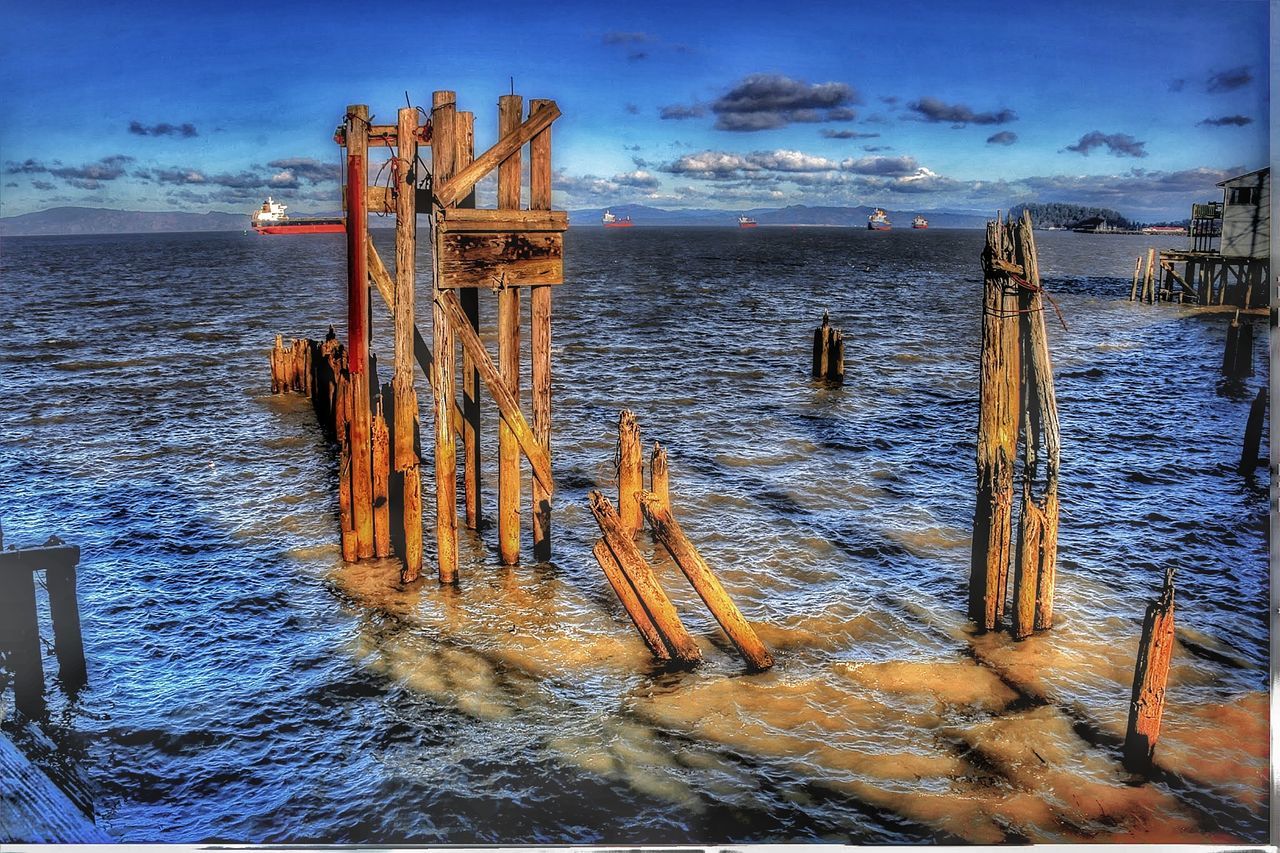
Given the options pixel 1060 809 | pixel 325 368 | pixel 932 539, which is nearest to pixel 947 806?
pixel 1060 809

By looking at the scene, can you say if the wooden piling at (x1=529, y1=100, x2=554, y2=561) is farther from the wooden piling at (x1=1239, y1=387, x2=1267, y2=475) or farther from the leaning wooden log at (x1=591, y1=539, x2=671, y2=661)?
the wooden piling at (x1=1239, y1=387, x2=1267, y2=475)

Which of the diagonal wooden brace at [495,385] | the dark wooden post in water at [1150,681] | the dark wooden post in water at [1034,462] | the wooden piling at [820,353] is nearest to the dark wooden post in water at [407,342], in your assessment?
the diagonal wooden brace at [495,385]

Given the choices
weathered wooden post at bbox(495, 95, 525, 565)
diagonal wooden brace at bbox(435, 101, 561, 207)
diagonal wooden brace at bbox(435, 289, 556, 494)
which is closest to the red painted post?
diagonal wooden brace at bbox(435, 289, 556, 494)

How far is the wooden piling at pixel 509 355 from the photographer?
9.62 meters

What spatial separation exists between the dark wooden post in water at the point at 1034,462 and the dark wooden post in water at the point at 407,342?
18.6ft

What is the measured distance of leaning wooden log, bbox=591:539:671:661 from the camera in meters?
Result: 8.80

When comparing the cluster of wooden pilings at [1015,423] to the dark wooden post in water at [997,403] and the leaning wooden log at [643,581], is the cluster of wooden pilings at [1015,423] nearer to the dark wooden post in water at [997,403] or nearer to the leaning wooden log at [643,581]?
the dark wooden post in water at [997,403]

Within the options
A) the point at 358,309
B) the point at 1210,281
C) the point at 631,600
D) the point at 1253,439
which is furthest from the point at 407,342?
the point at 1210,281

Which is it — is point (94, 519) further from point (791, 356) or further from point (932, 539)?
point (791, 356)

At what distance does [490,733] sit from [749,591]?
12.4 feet

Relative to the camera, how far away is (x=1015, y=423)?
877 cm

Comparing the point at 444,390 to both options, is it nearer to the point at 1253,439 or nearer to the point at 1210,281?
the point at 1253,439

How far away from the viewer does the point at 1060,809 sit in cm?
689

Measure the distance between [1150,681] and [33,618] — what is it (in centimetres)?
841
